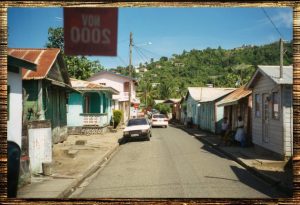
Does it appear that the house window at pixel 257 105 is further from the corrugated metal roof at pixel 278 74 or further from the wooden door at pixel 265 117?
the corrugated metal roof at pixel 278 74

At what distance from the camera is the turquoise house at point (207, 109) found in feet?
97.5

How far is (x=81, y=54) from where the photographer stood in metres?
3.81

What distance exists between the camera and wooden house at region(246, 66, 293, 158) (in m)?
13.3

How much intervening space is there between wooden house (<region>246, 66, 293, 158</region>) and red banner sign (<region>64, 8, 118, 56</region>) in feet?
28.1

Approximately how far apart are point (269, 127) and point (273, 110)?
91 centimetres

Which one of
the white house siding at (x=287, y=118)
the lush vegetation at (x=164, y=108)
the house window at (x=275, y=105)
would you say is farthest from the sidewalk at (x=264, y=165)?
the lush vegetation at (x=164, y=108)

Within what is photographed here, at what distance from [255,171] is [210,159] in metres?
3.58

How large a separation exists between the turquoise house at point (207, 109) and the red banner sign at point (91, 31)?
64.4 ft

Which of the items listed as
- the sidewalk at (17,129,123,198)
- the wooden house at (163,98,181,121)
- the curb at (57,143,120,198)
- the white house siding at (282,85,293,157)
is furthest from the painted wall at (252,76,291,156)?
the wooden house at (163,98,181,121)

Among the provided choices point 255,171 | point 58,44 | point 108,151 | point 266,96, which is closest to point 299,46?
point 58,44

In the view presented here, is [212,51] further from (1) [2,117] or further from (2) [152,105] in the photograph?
(2) [152,105]

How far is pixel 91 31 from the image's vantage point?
149 inches

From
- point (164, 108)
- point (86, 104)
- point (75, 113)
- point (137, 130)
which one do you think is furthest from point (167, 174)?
point (164, 108)

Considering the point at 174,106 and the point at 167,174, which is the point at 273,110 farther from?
the point at 174,106
